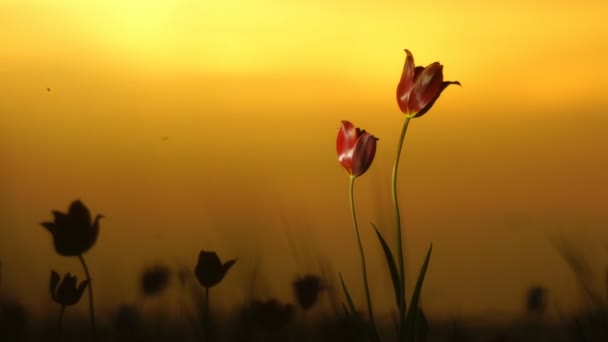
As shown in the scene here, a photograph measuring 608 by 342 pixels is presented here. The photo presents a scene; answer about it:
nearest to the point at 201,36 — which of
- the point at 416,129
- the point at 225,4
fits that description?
the point at 225,4

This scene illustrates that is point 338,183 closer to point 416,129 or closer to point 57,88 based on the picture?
point 416,129

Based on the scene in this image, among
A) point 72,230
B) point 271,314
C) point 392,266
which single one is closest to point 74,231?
point 72,230

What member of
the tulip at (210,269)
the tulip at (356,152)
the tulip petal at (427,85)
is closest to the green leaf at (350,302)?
the tulip at (356,152)

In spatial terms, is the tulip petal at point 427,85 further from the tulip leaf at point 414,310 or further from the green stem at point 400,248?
the tulip leaf at point 414,310

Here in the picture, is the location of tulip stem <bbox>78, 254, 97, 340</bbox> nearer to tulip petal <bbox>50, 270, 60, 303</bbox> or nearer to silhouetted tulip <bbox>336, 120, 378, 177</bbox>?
tulip petal <bbox>50, 270, 60, 303</bbox>

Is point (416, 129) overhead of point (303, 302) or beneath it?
overhead

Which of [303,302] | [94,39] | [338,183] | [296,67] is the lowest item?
[303,302]
